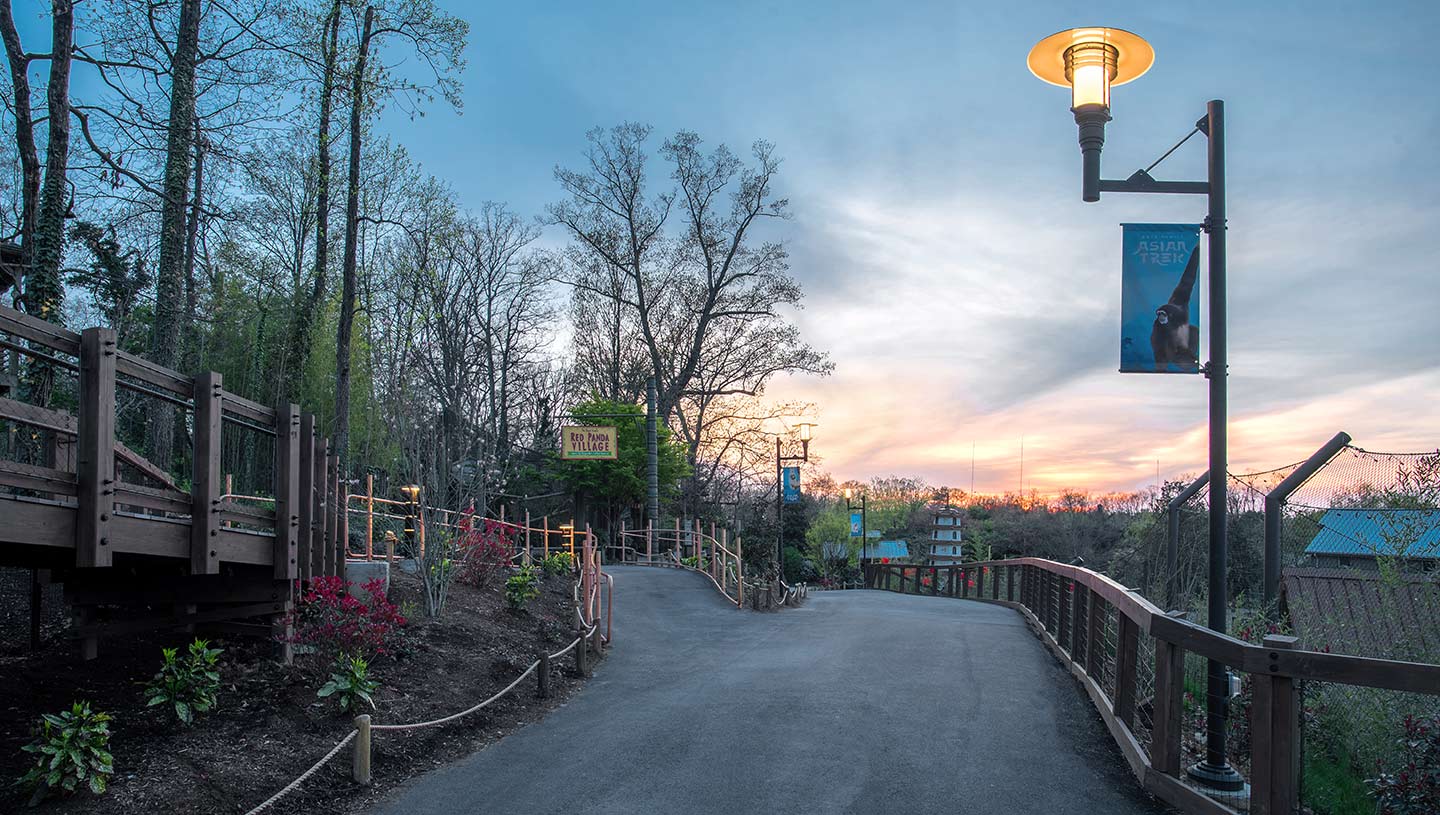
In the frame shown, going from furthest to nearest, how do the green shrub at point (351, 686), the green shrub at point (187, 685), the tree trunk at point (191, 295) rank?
1. the tree trunk at point (191, 295)
2. the green shrub at point (351, 686)
3. the green shrub at point (187, 685)

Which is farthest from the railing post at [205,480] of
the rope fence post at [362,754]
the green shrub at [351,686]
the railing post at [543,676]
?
the railing post at [543,676]

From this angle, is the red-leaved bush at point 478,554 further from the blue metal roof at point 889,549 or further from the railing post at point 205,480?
the blue metal roof at point 889,549

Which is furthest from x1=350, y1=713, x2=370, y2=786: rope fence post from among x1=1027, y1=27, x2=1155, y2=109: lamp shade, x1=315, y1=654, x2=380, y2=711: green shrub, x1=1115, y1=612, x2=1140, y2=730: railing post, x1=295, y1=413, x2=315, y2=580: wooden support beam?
x1=1027, y1=27, x2=1155, y2=109: lamp shade

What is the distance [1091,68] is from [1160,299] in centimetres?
166

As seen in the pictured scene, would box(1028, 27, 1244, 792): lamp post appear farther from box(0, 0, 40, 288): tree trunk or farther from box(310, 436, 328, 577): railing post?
box(0, 0, 40, 288): tree trunk

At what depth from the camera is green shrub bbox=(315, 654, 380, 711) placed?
8422 mm

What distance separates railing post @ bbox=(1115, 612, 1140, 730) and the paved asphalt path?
32 centimetres

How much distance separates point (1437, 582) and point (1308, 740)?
1719mm

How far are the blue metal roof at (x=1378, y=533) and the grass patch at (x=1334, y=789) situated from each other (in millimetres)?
1555

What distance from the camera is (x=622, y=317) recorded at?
155 ft

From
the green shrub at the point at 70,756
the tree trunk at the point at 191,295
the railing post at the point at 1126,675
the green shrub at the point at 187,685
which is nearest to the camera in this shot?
the green shrub at the point at 70,756

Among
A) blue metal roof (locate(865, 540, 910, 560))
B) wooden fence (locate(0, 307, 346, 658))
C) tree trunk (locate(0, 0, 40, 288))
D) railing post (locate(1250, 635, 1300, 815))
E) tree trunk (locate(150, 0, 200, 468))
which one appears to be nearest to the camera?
railing post (locate(1250, 635, 1300, 815))

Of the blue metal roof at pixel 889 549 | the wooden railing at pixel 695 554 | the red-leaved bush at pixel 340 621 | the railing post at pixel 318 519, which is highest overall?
the railing post at pixel 318 519

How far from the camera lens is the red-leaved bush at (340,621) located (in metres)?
9.48
